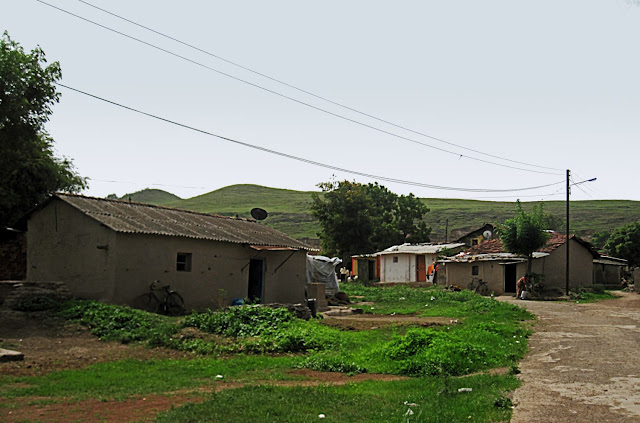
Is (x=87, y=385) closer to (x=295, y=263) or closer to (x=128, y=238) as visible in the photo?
A: (x=128, y=238)

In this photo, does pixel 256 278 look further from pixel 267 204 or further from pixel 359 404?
pixel 267 204

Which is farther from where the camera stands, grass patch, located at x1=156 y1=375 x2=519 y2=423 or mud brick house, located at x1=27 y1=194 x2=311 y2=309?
mud brick house, located at x1=27 y1=194 x2=311 y2=309

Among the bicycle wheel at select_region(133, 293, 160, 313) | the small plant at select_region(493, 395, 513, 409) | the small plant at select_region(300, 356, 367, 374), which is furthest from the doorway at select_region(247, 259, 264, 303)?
the small plant at select_region(493, 395, 513, 409)

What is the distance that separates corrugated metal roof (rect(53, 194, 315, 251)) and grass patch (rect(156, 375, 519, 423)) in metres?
11.4

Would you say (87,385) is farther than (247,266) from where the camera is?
No

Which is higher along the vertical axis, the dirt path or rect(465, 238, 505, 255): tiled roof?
rect(465, 238, 505, 255): tiled roof

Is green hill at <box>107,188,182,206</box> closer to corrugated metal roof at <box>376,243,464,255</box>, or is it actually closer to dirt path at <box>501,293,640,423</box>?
Answer: corrugated metal roof at <box>376,243,464,255</box>

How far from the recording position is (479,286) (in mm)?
36562

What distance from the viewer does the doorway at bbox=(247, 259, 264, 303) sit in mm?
23973

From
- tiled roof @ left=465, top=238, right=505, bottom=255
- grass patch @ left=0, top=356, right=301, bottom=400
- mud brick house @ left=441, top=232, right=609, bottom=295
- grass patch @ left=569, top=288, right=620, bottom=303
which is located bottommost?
grass patch @ left=569, top=288, right=620, bottom=303

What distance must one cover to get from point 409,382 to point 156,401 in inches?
157

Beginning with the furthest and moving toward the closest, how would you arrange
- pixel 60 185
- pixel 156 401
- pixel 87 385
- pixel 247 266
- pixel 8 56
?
pixel 60 185, pixel 247 266, pixel 8 56, pixel 87 385, pixel 156 401

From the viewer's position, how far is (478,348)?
11.8 metres

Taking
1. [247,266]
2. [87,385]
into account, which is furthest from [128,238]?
[87,385]
